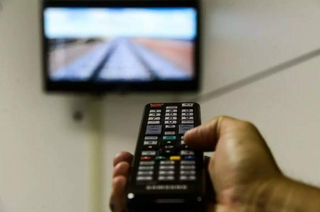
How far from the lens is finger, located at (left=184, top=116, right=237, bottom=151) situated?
71cm

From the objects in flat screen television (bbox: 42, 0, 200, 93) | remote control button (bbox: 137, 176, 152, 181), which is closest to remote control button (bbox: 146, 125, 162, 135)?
remote control button (bbox: 137, 176, 152, 181)

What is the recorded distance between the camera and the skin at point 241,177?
66 cm

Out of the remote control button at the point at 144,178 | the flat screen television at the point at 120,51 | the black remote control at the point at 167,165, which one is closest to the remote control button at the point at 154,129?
the black remote control at the point at 167,165

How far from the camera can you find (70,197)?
1672 mm

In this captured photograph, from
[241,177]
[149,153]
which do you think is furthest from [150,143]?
[241,177]

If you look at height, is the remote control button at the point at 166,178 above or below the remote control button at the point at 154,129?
below

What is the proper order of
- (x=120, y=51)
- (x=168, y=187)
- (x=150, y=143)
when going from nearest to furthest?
(x=168, y=187) < (x=150, y=143) < (x=120, y=51)

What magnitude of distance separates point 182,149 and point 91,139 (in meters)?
1.02

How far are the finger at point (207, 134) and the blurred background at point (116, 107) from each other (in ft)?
2.83

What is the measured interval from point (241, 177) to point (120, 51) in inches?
39.7

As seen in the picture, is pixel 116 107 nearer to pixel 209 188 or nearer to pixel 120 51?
pixel 120 51

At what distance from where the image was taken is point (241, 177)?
0.69 meters

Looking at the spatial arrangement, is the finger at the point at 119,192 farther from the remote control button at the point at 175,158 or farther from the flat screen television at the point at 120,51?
the flat screen television at the point at 120,51

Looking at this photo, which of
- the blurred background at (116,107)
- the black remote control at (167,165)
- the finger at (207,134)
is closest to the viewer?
the black remote control at (167,165)
